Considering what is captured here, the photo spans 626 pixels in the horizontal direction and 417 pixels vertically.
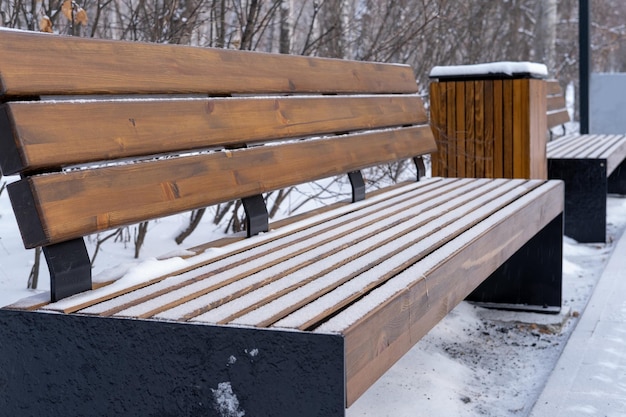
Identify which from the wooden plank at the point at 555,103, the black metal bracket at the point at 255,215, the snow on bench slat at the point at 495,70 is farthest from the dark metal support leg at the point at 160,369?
the wooden plank at the point at 555,103

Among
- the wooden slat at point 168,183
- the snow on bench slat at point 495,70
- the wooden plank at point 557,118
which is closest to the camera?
the wooden slat at point 168,183

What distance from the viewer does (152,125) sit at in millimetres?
2279

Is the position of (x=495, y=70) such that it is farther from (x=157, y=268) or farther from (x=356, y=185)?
(x=157, y=268)

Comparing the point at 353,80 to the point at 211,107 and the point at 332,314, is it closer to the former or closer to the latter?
the point at 211,107

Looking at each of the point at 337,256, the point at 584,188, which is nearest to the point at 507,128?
the point at 584,188

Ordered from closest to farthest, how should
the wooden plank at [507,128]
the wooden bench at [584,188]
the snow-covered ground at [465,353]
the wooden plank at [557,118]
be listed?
1. the snow-covered ground at [465,353]
2. the wooden plank at [507,128]
3. the wooden bench at [584,188]
4. the wooden plank at [557,118]

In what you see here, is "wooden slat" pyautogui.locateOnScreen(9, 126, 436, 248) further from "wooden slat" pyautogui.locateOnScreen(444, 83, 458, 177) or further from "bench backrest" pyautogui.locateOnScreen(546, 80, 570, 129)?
"bench backrest" pyautogui.locateOnScreen(546, 80, 570, 129)

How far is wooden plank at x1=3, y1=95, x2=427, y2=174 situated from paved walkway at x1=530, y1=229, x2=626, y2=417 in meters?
1.21

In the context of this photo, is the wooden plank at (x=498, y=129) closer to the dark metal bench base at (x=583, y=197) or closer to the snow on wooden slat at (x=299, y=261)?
the dark metal bench base at (x=583, y=197)

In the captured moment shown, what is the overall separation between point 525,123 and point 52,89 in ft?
11.6

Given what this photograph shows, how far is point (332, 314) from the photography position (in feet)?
5.51

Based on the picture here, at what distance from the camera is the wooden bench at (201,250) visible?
160cm

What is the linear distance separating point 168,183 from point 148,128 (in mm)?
151

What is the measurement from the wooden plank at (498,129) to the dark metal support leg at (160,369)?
382cm
